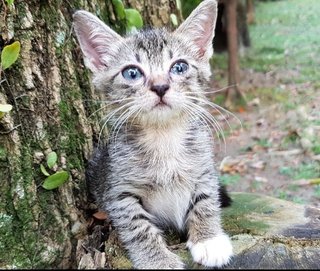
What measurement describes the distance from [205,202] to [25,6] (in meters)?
1.39

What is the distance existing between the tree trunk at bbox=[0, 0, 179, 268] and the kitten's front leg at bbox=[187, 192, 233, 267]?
59 centimetres

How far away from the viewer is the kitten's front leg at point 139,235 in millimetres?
2357

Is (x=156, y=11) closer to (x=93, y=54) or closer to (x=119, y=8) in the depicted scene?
(x=119, y=8)

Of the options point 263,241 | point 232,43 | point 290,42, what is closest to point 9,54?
point 263,241

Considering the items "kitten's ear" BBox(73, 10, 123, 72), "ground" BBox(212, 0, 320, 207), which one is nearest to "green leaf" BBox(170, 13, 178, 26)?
"kitten's ear" BBox(73, 10, 123, 72)

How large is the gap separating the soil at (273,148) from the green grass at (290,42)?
0.32 metres

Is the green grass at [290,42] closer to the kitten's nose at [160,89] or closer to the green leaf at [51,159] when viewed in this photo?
the kitten's nose at [160,89]

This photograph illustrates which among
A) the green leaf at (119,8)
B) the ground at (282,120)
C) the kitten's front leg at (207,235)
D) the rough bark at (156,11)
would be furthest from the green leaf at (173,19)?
the kitten's front leg at (207,235)

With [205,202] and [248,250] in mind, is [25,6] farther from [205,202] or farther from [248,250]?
[248,250]

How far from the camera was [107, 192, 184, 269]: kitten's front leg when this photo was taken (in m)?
2.36

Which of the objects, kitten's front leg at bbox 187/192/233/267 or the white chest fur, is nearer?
kitten's front leg at bbox 187/192/233/267

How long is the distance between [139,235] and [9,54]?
1.08 metres

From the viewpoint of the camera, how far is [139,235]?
2482 millimetres

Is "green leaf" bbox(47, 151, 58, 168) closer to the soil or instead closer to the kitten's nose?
the kitten's nose
